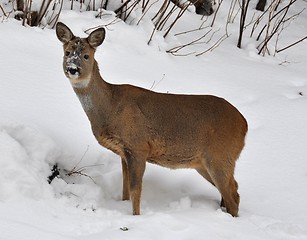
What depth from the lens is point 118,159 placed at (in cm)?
646

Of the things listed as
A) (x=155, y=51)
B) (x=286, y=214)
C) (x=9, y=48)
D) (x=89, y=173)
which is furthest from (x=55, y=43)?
(x=286, y=214)

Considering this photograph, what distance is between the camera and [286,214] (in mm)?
5910

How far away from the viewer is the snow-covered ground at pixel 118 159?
5152 mm

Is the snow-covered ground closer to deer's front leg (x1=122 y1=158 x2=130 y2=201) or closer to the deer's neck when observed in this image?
deer's front leg (x1=122 y1=158 x2=130 y2=201)

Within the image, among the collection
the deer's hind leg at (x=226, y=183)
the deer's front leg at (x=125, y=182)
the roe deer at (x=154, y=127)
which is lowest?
the deer's front leg at (x=125, y=182)

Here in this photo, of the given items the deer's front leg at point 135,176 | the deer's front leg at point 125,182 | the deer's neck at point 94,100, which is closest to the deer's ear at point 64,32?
the deer's neck at point 94,100

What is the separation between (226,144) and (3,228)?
2.25 metres

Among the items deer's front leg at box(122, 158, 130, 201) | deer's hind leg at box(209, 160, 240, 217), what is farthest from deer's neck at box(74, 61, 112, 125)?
deer's hind leg at box(209, 160, 240, 217)

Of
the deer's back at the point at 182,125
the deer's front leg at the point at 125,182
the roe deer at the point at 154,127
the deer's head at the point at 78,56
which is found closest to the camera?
the deer's head at the point at 78,56

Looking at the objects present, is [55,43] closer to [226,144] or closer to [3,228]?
[226,144]

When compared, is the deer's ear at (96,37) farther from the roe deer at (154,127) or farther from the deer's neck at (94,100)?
the deer's neck at (94,100)

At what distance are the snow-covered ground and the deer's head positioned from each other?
862mm

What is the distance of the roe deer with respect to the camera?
561 cm

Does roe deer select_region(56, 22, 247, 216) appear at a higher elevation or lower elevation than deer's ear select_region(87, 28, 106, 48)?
lower
